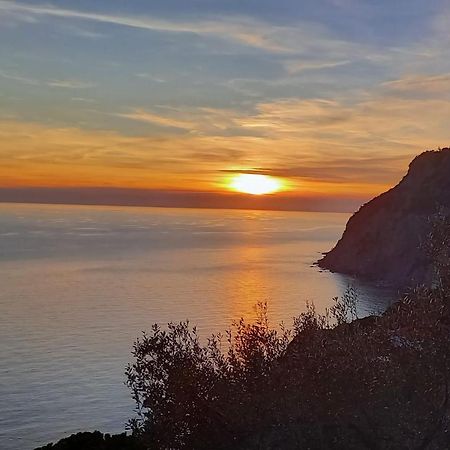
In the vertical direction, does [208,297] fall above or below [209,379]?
below

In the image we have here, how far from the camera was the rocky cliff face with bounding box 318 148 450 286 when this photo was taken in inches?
4860

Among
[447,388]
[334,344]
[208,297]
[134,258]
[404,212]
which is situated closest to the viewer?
[447,388]

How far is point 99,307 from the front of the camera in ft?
277

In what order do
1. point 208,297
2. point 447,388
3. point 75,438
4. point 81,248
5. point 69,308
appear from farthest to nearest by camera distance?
point 81,248 < point 208,297 < point 69,308 < point 75,438 < point 447,388

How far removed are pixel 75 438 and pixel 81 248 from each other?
155 meters

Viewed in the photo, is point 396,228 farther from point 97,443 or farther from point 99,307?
point 97,443

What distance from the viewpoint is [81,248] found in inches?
6895

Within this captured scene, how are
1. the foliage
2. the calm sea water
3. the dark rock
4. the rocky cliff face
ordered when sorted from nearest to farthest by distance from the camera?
the foliage, the dark rock, the calm sea water, the rocky cliff face

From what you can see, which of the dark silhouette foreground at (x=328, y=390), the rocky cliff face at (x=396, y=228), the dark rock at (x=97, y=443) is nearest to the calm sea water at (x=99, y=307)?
the rocky cliff face at (x=396, y=228)

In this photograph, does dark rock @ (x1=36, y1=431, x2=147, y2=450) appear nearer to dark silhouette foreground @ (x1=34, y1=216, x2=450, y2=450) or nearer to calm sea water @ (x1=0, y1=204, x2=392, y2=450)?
dark silhouette foreground @ (x1=34, y1=216, x2=450, y2=450)

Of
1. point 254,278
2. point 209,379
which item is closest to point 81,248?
point 254,278

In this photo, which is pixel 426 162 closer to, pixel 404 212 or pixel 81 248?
pixel 404 212

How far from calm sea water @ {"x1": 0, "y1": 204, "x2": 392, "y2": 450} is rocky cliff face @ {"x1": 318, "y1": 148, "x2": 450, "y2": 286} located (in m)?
8.27

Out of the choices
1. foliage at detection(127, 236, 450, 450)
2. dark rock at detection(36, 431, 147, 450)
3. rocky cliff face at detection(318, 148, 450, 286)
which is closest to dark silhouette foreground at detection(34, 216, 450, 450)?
foliage at detection(127, 236, 450, 450)
